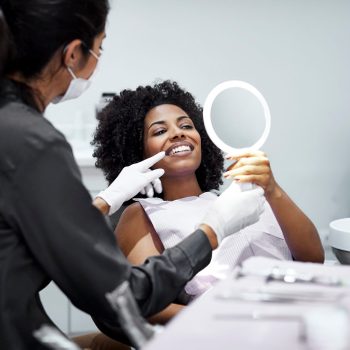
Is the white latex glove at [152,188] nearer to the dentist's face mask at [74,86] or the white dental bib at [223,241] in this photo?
the white dental bib at [223,241]

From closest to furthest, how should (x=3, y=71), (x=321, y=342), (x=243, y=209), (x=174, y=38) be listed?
(x=321, y=342)
(x=3, y=71)
(x=243, y=209)
(x=174, y=38)

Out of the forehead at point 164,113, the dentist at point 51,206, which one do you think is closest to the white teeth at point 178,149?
the forehead at point 164,113

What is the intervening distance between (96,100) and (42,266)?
1.77m

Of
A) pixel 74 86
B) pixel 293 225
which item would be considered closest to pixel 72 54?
pixel 74 86

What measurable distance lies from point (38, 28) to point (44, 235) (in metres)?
0.39

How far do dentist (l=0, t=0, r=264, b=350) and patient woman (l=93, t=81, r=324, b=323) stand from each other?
0.37m

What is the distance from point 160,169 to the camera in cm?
177

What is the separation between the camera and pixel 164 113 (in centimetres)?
188

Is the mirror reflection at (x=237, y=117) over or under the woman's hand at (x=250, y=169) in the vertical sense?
over

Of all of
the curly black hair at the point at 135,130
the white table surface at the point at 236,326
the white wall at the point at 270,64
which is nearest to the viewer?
the white table surface at the point at 236,326

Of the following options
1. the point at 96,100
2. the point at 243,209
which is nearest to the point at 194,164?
the point at 243,209

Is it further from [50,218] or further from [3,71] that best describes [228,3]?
[50,218]

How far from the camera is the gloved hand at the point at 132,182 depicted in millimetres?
1752

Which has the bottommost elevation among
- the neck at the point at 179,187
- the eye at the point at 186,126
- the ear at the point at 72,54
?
the neck at the point at 179,187
